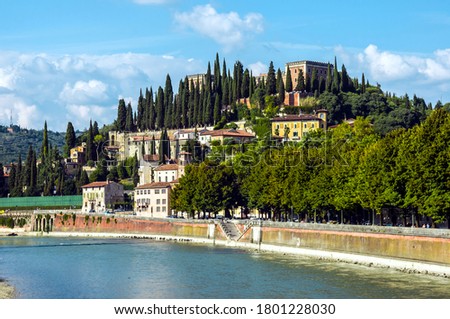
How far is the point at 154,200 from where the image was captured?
10769 cm

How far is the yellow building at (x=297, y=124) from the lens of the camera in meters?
127

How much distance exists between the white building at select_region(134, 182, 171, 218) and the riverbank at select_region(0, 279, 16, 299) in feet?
189

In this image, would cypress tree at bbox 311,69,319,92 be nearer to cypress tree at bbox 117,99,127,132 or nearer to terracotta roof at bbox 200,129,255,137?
terracotta roof at bbox 200,129,255,137

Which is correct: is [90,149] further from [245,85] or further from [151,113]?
[245,85]

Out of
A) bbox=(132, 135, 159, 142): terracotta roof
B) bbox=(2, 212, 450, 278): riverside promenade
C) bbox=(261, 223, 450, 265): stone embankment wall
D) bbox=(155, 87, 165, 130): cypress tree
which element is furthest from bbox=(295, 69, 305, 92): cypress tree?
bbox=(261, 223, 450, 265): stone embankment wall

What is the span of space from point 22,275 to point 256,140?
75.6 meters

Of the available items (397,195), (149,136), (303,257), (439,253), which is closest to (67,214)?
(149,136)

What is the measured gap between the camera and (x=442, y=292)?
132ft

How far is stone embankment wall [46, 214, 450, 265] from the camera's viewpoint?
47.5 m

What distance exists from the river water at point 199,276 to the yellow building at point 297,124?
194ft

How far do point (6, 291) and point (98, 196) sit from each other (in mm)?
73604

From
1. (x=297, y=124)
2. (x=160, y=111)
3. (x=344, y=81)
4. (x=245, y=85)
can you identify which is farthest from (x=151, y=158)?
(x=344, y=81)

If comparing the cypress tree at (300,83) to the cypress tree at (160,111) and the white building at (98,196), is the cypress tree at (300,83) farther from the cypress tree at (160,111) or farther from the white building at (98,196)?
the white building at (98,196)

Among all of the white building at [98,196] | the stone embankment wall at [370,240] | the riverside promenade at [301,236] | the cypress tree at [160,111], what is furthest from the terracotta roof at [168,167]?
the stone embankment wall at [370,240]
